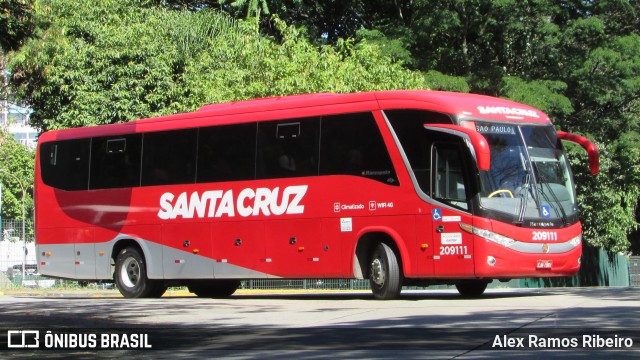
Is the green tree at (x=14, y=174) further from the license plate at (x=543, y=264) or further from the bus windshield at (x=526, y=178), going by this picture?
the license plate at (x=543, y=264)

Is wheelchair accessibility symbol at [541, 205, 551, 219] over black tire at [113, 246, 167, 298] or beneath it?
over

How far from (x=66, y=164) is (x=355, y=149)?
756cm

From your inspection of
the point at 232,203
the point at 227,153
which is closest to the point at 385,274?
the point at 232,203

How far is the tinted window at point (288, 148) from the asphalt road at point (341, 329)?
10.6ft

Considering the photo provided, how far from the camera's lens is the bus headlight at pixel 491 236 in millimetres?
17250

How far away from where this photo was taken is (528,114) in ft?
61.5

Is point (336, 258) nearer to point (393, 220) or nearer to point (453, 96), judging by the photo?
point (393, 220)

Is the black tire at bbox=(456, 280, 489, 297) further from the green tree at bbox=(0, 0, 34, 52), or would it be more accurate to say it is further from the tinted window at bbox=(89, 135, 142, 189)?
the green tree at bbox=(0, 0, 34, 52)

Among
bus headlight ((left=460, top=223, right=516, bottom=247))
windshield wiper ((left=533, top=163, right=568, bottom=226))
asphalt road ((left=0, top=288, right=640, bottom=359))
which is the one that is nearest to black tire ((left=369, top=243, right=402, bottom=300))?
asphalt road ((left=0, top=288, right=640, bottom=359))

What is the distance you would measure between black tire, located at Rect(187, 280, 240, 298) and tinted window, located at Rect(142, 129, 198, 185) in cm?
249

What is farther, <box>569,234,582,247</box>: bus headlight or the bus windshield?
<box>569,234,582,247</box>: bus headlight

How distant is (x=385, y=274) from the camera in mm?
18172

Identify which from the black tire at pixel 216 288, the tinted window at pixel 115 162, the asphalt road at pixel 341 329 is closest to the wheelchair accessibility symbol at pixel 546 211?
the asphalt road at pixel 341 329

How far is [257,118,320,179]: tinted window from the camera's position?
1933 centimetres
